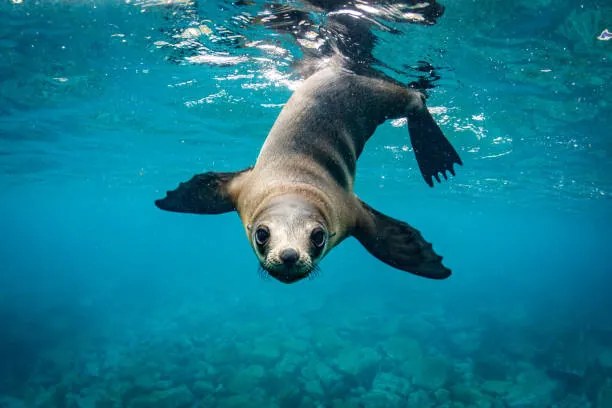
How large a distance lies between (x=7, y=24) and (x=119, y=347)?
11088mm

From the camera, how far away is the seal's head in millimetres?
2383

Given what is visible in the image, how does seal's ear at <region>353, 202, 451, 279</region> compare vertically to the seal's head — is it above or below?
below

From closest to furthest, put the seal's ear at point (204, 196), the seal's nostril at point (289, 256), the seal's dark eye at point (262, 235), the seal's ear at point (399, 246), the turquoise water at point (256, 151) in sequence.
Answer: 1. the seal's nostril at point (289, 256)
2. the seal's dark eye at point (262, 235)
3. the seal's ear at point (399, 246)
4. the seal's ear at point (204, 196)
5. the turquoise water at point (256, 151)

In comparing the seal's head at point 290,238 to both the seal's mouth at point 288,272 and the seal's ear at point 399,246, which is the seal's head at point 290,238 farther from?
the seal's ear at point 399,246

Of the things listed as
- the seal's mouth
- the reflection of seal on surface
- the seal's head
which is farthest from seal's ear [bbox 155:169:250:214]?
the seal's mouth

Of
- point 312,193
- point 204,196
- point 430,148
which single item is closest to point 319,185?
point 312,193

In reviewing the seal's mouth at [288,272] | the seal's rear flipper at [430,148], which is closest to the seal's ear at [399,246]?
the seal's mouth at [288,272]

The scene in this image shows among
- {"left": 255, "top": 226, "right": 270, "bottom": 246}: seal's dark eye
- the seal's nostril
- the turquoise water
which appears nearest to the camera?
the seal's nostril

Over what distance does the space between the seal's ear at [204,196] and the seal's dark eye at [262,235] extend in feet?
4.29

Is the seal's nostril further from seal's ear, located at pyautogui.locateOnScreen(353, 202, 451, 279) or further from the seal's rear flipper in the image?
the seal's rear flipper

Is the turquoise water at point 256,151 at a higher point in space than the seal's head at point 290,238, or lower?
lower

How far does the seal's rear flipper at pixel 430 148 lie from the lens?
513cm

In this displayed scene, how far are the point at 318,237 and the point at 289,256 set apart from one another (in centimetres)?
42

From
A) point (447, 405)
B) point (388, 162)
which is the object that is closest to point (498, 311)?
point (388, 162)
